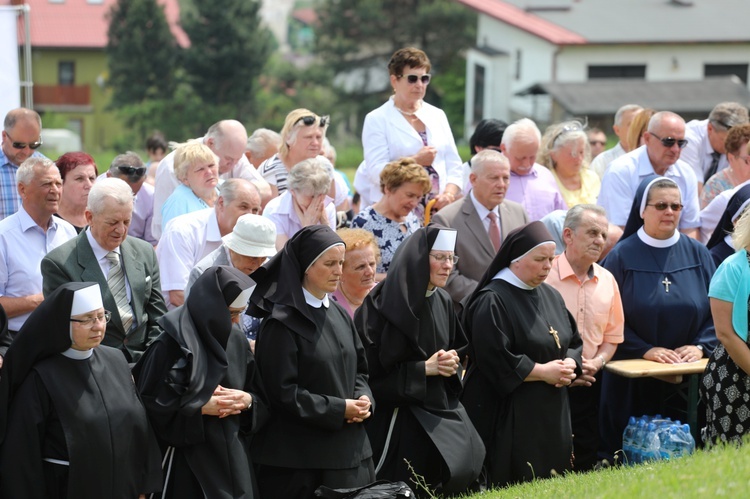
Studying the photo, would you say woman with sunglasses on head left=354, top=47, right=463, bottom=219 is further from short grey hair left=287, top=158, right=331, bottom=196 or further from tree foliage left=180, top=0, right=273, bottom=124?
tree foliage left=180, top=0, right=273, bottom=124

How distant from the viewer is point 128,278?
705 cm

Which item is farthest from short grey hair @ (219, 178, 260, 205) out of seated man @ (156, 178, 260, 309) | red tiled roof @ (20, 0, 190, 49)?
red tiled roof @ (20, 0, 190, 49)

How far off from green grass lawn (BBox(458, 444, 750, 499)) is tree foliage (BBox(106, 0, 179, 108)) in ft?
182

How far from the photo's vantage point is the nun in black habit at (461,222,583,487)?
7.58 meters

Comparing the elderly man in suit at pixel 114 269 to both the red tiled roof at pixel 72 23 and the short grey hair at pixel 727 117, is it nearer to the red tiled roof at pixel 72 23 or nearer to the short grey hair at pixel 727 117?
the short grey hair at pixel 727 117

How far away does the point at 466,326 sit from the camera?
7.79m

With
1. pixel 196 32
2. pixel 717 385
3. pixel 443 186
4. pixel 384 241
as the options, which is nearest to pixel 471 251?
pixel 384 241

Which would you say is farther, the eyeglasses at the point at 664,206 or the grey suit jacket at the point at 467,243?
the grey suit jacket at the point at 467,243

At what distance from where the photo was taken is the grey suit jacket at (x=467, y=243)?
8484 mm

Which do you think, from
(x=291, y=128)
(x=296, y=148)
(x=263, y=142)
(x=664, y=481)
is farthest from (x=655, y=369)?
(x=263, y=142)

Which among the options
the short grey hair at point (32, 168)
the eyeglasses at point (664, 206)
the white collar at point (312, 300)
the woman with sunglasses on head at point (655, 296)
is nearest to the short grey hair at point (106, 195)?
the short grey hair at point (32, 168)

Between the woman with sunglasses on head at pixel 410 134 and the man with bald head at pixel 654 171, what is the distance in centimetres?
137

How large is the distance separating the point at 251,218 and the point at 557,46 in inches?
1819

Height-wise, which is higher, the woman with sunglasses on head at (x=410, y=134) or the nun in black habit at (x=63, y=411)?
the woman with sunglasses on head at (x=410, y=134)
